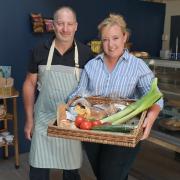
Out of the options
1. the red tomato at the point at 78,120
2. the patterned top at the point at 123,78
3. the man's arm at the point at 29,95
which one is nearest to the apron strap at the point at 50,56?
the man's arm at the point at 29,95

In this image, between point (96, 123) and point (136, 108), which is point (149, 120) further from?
point (96, 123)

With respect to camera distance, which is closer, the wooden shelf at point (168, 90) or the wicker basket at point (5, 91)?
the wooden shelf at point (168, 90)

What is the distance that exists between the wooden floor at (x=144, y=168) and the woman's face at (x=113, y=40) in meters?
1.73

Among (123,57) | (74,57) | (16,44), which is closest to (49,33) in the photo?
(16,44)

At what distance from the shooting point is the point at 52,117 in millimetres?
2166

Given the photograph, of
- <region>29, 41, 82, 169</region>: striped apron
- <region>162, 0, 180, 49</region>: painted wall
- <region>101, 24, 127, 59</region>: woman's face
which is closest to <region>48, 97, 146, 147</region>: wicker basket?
<region>101, 24, 127, 59</region>: woman's face

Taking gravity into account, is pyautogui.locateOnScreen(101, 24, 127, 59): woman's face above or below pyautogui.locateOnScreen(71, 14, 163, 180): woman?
above

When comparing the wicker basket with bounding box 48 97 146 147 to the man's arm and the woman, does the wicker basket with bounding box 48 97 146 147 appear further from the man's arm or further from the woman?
the man's arm

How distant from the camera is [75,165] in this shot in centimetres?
226

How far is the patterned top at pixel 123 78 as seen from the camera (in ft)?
5.62

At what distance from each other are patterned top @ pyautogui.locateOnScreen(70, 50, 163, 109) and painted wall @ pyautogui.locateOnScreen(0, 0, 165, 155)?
71.8 inches

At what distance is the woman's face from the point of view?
1678 mm

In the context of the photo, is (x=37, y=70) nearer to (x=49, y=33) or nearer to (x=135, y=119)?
(x=135, y=119)

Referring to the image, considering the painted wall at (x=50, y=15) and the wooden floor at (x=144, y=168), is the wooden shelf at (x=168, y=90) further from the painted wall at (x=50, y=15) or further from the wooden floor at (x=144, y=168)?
the painted wall at (x=50, y=15)
